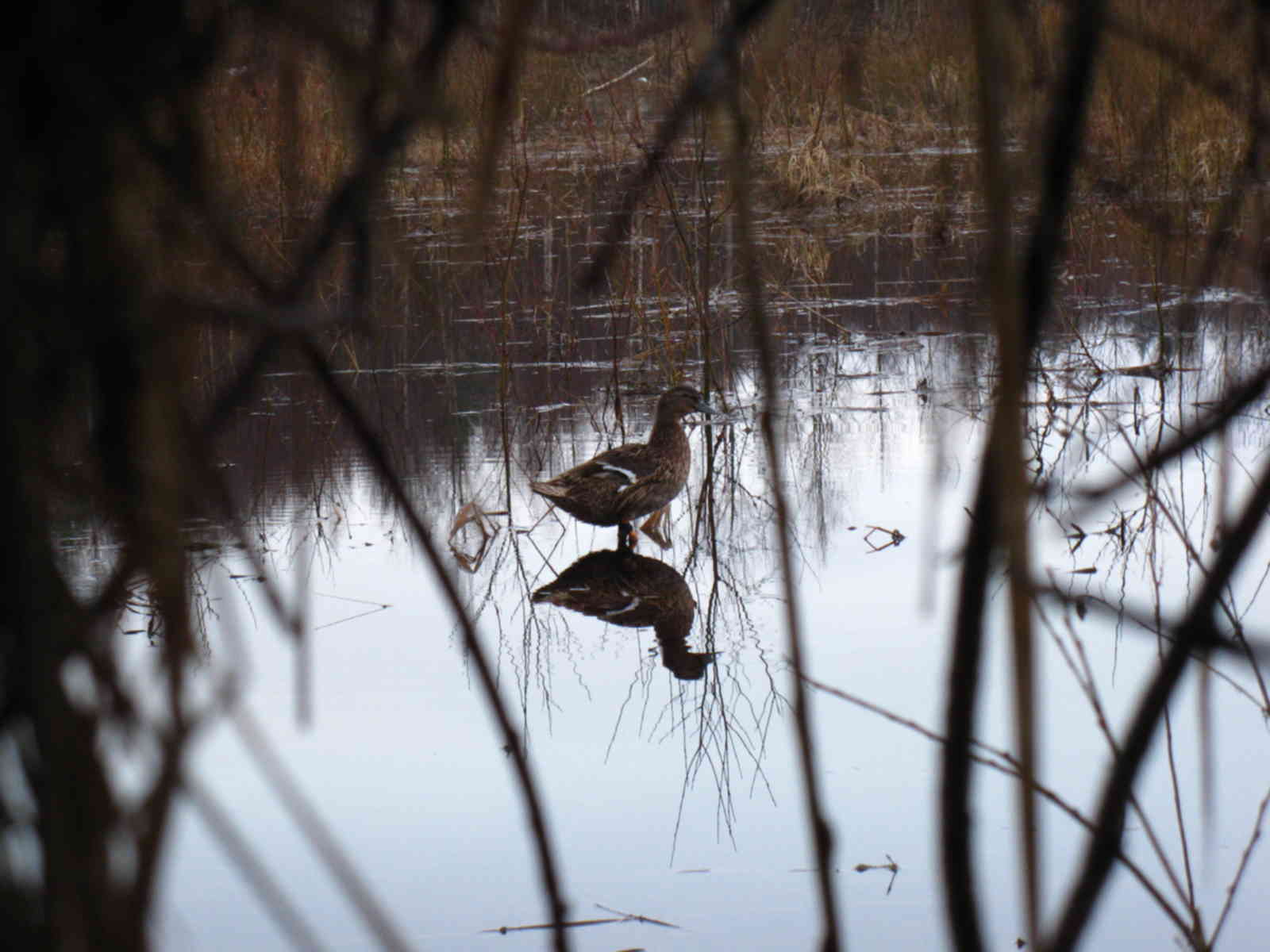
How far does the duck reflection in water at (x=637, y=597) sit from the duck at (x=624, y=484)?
0.49 feet

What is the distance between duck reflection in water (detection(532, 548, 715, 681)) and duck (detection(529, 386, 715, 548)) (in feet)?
0.49

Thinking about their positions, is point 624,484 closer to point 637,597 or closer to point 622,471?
point 622,471

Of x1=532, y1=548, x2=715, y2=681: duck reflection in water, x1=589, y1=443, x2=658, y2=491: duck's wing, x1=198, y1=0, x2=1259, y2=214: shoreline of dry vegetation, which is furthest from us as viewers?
x1=589, y1=443, x2=658, y2=491: duck's wing

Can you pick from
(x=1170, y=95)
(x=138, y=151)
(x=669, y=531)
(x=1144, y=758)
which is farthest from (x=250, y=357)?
(x=669, y=531)

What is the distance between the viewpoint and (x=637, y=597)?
17.4ft

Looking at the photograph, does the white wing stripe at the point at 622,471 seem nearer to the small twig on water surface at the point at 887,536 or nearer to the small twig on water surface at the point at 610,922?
the small twig on water surface at the point at 887,536

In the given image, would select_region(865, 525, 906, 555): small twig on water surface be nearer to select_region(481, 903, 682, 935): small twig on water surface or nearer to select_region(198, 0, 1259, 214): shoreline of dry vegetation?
select_region(198, 0, 1259, 214): shoreline of dry vegetation

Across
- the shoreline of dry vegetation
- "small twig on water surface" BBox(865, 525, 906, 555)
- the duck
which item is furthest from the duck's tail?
the shoreline of dry vegetation

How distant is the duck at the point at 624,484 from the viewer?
19.1ft

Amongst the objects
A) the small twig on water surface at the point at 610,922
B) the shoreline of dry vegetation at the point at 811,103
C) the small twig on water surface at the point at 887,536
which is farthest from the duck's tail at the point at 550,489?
the small twig on water surface at the point at 610,922

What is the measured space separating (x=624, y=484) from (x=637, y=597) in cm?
63

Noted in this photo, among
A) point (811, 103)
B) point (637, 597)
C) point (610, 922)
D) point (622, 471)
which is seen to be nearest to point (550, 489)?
point (622, 471)

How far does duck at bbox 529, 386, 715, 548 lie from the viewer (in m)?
5.81

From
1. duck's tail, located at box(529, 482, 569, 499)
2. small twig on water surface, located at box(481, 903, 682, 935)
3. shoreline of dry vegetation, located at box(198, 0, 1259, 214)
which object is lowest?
small twig on water surface, located at box(481, 903, 682, 935)
